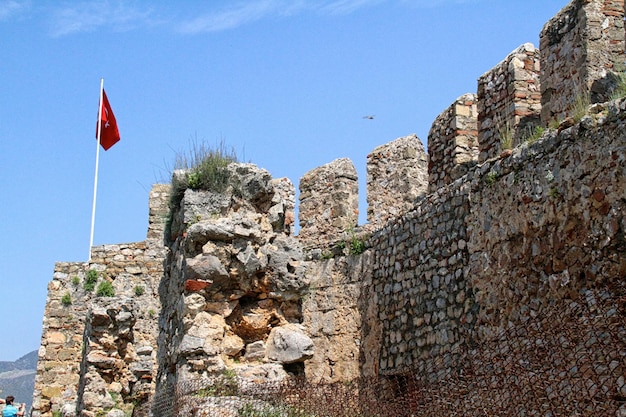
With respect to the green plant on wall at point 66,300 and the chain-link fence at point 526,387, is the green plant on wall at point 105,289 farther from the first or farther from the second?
the chain-link fence at point 526,387

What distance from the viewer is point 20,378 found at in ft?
358

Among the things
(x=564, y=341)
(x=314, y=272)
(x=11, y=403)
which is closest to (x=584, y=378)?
(x=564, y=341)

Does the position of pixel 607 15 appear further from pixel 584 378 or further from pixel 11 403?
pixel 11 403

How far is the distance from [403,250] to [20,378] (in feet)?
342

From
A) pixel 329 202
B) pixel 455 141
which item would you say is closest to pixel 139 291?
pixel 329 202

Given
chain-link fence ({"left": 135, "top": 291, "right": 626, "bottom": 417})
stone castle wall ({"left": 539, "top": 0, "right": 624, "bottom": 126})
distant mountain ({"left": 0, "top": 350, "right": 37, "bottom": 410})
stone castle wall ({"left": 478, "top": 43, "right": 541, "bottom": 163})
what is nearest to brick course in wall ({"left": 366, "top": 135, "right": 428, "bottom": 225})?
stone castle wall ({"left": 478, "top": 43, "right": 541, "bottom": 163})

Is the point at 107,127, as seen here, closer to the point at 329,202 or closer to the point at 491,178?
the point at 329,202

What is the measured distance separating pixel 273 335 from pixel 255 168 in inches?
76.5

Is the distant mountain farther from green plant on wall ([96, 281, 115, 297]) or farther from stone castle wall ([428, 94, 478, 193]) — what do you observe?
stone castle wall ([428, 94, 478, 193])

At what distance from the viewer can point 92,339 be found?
573 inches

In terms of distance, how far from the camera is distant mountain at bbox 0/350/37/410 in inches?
3634

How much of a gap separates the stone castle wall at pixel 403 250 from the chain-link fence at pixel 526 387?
1.97ft

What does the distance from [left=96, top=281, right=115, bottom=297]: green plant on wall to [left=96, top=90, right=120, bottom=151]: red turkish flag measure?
3.64 meters

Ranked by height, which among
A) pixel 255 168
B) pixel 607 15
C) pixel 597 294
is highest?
pixel 607 15
